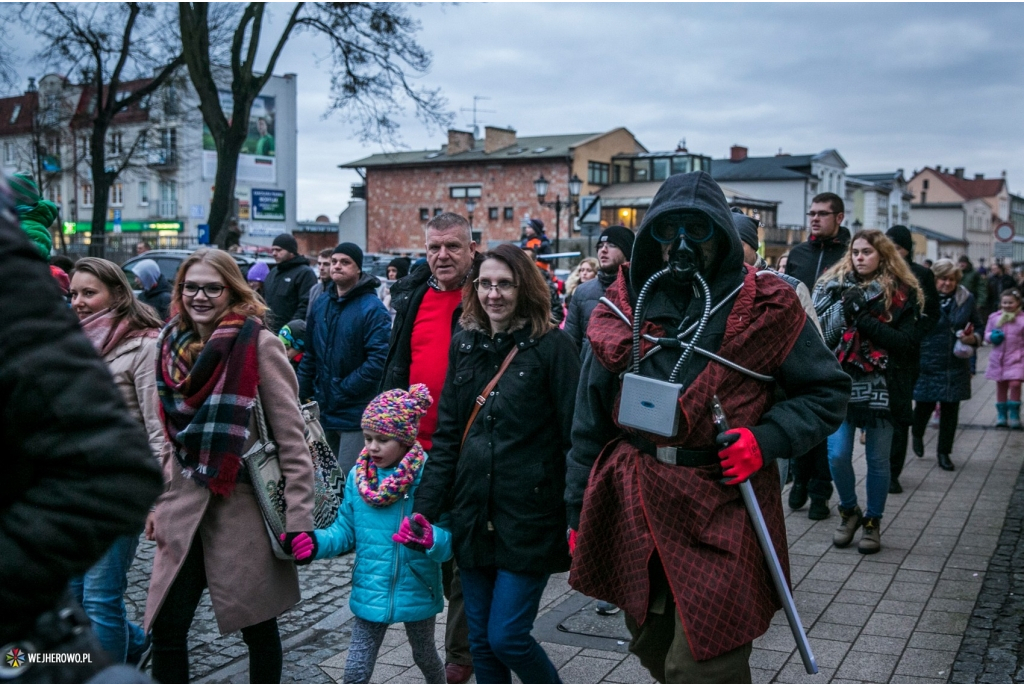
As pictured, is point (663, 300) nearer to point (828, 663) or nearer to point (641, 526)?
point (641, 526)

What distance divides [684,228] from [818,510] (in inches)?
188

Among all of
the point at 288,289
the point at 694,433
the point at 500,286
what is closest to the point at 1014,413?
the point at 288,289

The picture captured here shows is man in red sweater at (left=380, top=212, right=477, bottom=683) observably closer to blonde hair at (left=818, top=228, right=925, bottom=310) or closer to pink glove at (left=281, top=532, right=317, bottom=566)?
pink glove at (left=281, top=532, right=317, bottom=566)

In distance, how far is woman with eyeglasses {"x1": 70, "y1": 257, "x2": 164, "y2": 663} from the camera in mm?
4340

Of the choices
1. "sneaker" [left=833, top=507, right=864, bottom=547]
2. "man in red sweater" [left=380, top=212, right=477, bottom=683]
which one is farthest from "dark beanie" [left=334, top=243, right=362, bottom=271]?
"sneaker" [left=833, top=507, right=864, bottom=547]

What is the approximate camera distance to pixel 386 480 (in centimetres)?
397

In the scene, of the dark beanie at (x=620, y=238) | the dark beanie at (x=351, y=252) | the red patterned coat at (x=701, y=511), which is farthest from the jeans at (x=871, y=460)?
the red patterned coat at (x=701, y=511)

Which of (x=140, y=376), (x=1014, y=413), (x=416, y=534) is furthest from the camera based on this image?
(x=1014, y=413)

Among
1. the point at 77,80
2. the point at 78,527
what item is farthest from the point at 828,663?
the point at 77,80

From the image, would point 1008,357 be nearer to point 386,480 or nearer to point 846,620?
point 846,620

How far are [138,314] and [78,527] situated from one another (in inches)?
143

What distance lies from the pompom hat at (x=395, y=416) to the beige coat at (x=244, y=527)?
0.33 metres

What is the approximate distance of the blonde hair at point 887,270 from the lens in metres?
6.55

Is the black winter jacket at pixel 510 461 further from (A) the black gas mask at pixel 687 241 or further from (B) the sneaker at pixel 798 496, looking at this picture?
(B) the sneaker at pixel 798 496
